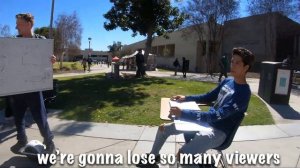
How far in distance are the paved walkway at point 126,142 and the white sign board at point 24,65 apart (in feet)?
3.44

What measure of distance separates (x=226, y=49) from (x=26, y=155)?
44496 millimetres

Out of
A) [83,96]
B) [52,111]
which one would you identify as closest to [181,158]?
[52,111]

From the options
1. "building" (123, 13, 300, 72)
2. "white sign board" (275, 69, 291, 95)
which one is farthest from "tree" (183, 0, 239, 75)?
"white sign board" (275, 69, 291, 95)

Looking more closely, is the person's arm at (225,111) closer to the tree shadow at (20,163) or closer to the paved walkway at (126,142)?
the paved walkway at (126,142)

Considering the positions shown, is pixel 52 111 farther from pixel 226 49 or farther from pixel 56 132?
pixel 226 49

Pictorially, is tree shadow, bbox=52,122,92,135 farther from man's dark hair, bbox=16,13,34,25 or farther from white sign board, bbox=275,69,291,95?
white sign board, bbox=275,69,291,95

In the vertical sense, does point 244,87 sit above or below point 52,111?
above

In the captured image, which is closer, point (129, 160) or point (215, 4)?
point (129, 160)

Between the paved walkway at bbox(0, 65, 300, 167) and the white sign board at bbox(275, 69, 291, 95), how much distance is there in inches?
137

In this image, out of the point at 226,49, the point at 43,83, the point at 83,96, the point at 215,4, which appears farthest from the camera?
the point at 226,49

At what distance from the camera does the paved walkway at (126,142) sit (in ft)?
19.4

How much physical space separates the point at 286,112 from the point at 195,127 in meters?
7.48

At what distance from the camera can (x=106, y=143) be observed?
6902 mm

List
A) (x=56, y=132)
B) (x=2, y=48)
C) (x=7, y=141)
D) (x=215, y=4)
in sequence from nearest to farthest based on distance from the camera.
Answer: (x=2, y=48), (x=7, y=141), (x=56, y=132), (x=215, y=4)
